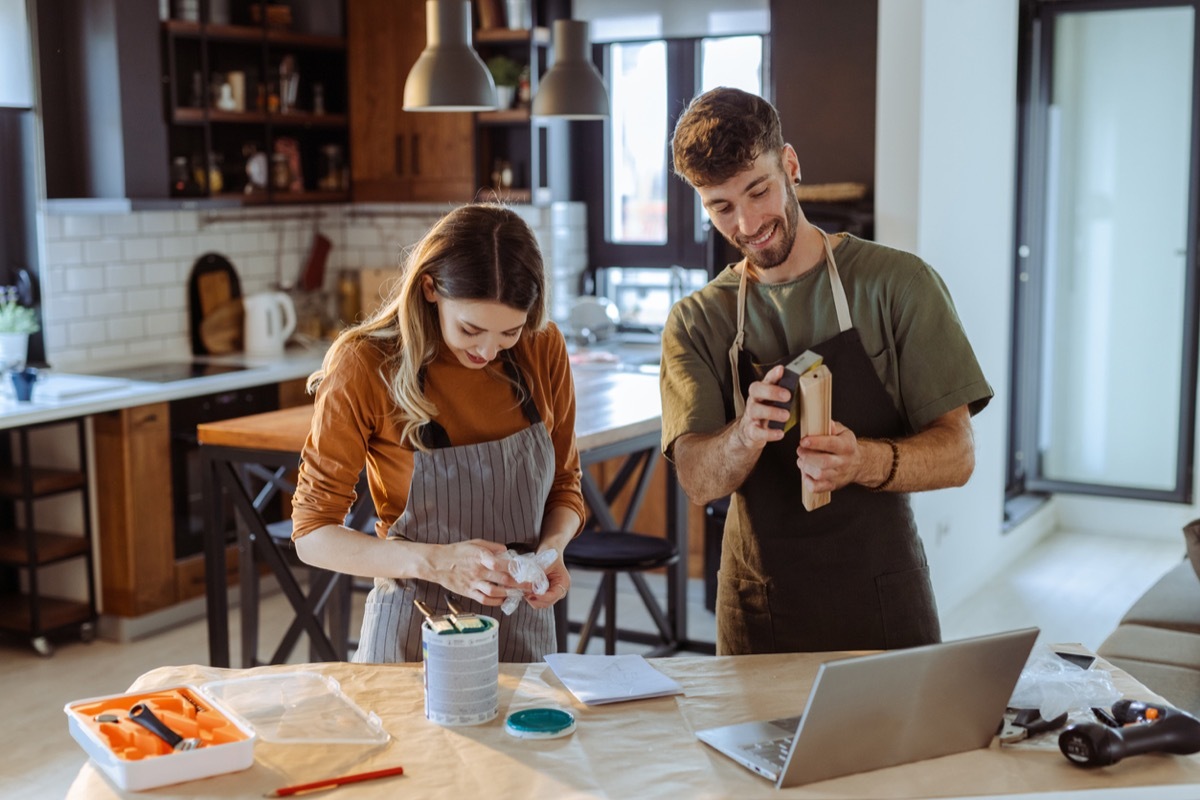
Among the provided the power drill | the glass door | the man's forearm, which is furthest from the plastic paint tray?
the glass door

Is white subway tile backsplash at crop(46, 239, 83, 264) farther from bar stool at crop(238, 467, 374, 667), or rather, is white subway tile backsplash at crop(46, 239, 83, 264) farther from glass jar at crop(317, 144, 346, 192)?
bar stool at crop(238, 467, 374, 667)

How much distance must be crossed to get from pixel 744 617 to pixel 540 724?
0.68 meters

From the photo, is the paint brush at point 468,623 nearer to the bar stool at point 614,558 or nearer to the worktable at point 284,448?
the bar stool at point 614,558

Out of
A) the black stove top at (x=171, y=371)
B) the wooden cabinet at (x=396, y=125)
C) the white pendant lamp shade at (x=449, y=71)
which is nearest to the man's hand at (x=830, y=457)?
the white pendant lamp shade at (x=449, y=71)

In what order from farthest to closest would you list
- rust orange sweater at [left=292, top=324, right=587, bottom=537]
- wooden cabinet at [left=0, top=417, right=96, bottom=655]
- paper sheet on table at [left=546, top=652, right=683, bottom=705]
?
wooden cabinet at [left=0, top=417, right=96, bottom=655] → rust orange sweater at [left=292, top=324, right=587, bottom=537] → paper sheet on table at [left=546, top=652, right=683, bottom=705]

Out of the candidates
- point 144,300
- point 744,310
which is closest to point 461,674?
point 744,310

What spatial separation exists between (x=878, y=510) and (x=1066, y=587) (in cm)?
386

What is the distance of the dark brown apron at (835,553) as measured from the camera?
245 centimetres

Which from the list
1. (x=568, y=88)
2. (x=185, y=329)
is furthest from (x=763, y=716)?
(x=185, y=329)

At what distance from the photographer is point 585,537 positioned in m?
4.20

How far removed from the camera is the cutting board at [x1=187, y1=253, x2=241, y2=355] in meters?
6.17

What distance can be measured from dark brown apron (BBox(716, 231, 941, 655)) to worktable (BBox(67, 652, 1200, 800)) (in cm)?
38

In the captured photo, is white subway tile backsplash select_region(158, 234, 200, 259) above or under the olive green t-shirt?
above

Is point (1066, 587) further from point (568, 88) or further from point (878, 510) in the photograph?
point (878, 510)
